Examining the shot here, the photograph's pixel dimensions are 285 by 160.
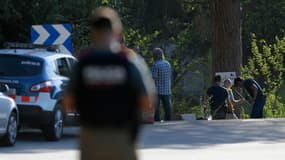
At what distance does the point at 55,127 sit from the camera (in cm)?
1652

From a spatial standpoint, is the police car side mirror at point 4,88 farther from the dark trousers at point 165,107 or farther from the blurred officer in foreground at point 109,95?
the blurred officer in foreground at point 109,95

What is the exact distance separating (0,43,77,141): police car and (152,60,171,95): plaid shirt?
457 cm

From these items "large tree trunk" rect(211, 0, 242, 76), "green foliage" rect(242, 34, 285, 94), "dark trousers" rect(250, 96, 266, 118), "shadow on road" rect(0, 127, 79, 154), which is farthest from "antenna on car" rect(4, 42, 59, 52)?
"green foliage" rect(242, 34, 285, 94)

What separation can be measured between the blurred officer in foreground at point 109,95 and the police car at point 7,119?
7921 mm

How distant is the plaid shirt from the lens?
68.1 feet

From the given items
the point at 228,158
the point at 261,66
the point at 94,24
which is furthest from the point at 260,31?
the point at 94,24

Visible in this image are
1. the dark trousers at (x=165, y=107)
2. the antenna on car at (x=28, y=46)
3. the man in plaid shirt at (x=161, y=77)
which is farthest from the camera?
the dark trousers at (x=165, y=107)

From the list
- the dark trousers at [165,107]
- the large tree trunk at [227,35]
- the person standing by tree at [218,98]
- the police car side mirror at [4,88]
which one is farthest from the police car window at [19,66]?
the large tree trunk at [227,35]

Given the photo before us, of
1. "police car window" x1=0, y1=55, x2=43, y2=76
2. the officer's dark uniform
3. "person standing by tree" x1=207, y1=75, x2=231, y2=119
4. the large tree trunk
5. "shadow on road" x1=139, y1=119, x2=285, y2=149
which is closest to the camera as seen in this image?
the officer's dark uniform

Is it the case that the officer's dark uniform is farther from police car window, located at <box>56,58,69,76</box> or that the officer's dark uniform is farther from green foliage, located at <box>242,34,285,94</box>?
green foliage, located at <box>242,34,285,94</box>

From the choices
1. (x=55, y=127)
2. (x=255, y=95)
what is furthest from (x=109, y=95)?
(x=255, y=95)

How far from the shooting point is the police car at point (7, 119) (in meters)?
15.1

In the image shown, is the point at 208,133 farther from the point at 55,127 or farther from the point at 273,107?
the point at 273,107

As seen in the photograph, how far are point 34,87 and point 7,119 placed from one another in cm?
119
